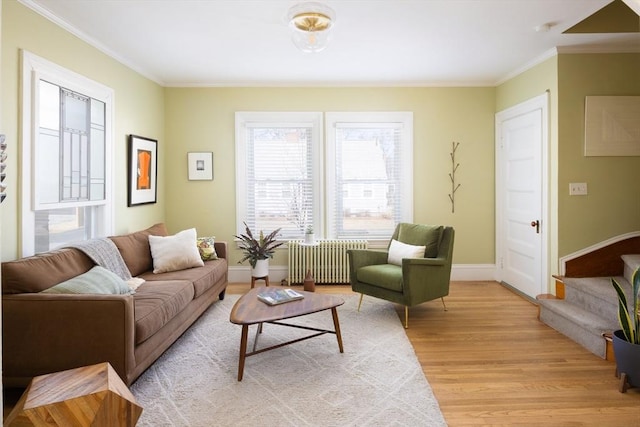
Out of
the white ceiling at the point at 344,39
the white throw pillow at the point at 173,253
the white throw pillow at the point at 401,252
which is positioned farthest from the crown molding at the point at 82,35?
the white throw pillow at the point at 401,252

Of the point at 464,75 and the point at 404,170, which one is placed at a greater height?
the point at 464,75

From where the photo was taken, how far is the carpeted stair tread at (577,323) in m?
3.10

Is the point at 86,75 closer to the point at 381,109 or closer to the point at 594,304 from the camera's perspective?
the point at 381,109

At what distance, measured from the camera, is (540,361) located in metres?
3.00

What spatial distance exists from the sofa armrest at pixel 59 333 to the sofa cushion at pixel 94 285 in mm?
148

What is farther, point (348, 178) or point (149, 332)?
point (348, 178)

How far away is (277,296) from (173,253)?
1.38m

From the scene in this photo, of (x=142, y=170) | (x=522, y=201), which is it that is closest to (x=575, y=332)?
(x=522, y=201)

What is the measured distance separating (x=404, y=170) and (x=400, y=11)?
246 centimetres

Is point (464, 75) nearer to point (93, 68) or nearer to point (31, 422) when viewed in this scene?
point (93, 68)

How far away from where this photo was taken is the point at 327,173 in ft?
17.5

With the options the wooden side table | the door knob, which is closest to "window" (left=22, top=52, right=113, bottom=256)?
the wooden side table

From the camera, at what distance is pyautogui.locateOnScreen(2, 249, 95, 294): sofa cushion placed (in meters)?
2.48

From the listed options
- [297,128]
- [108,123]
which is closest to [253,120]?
[297,128]
